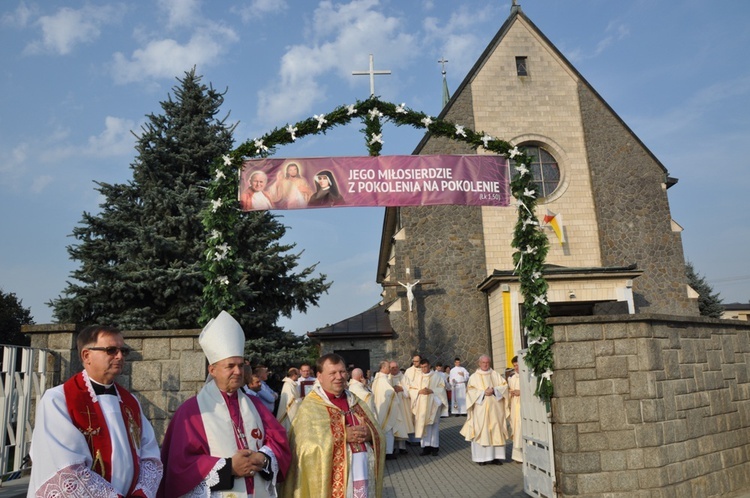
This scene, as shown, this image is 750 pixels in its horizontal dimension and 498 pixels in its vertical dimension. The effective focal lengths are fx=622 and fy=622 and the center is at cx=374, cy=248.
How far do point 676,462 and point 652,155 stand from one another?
17.9 metres

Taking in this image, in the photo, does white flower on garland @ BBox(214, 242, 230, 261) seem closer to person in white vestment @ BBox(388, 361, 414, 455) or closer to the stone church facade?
person in white vestment @ BBox(388, 361, 414, 455)

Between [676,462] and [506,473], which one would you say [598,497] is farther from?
[506,473]

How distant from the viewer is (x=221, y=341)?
443cm

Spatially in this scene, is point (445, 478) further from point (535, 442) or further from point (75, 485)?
point (75, 485)

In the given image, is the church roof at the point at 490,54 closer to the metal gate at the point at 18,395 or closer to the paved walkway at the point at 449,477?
the paved walkway at the point at 449,477

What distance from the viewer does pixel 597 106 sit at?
23.8 meters

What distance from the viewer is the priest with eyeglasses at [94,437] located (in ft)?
11.0

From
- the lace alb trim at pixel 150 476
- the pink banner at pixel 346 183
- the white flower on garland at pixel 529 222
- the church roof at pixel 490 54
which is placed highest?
the church roof at pixel 490 54

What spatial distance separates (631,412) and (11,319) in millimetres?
35699

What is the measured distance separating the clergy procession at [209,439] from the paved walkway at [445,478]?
4.08m

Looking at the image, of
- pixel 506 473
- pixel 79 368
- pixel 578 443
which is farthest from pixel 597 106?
pixel 79 368

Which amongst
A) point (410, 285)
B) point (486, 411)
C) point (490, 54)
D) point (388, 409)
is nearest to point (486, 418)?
point (486, 411)

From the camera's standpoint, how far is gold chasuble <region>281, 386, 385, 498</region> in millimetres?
4781

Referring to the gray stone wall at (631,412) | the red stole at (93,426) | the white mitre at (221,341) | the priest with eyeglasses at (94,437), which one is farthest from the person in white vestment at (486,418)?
the red stole at (93,426)
